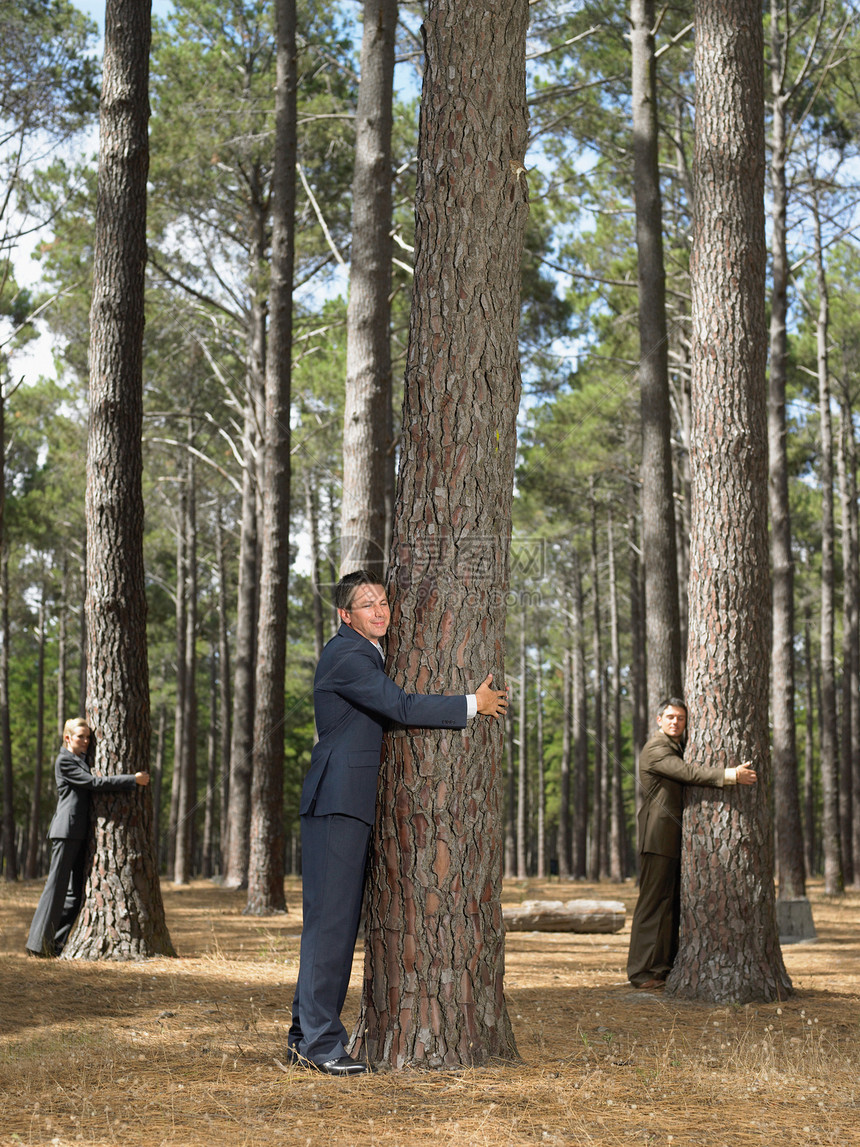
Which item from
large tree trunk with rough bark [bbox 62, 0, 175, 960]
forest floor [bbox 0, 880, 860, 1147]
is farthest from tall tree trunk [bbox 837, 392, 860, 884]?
large tree trunk with rough bark [bbox 62, 0, 175, 960]

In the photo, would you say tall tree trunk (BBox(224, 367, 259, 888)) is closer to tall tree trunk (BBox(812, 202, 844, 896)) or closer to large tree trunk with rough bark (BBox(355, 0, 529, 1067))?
tall tree trunk (BBox(812, 202, 844, 896))

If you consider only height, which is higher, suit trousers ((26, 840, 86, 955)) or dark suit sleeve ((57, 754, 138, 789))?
dark suit sleeve ((57, 754, 138, 789))

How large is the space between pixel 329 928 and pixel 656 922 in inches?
128

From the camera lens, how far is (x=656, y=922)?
6.50m

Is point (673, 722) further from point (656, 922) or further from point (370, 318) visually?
point (370, 318)

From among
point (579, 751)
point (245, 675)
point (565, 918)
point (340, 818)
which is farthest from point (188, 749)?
point (340, 818)

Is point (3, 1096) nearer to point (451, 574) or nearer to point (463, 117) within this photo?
point (451, 574)

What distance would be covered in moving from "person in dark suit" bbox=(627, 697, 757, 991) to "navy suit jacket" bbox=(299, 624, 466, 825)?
278 centimetres

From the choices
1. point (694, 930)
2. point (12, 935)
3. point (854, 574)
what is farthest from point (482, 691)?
point (854, 574)

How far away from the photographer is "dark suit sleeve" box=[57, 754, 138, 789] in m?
7.22

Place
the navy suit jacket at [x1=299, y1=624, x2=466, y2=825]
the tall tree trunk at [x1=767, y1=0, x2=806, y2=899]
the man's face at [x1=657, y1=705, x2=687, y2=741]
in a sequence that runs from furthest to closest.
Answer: the tall tree trunk at [x1=767, y1=0, x2=806, y2=899]
the man's face at [x1=657, y1=705, x2=687, y2=741]
the navy suit jacket at [x1=299, y1=624, x2=466, y2=825]

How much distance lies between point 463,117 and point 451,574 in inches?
74.4

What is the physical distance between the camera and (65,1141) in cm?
306

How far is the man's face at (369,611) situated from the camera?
4.15 m
